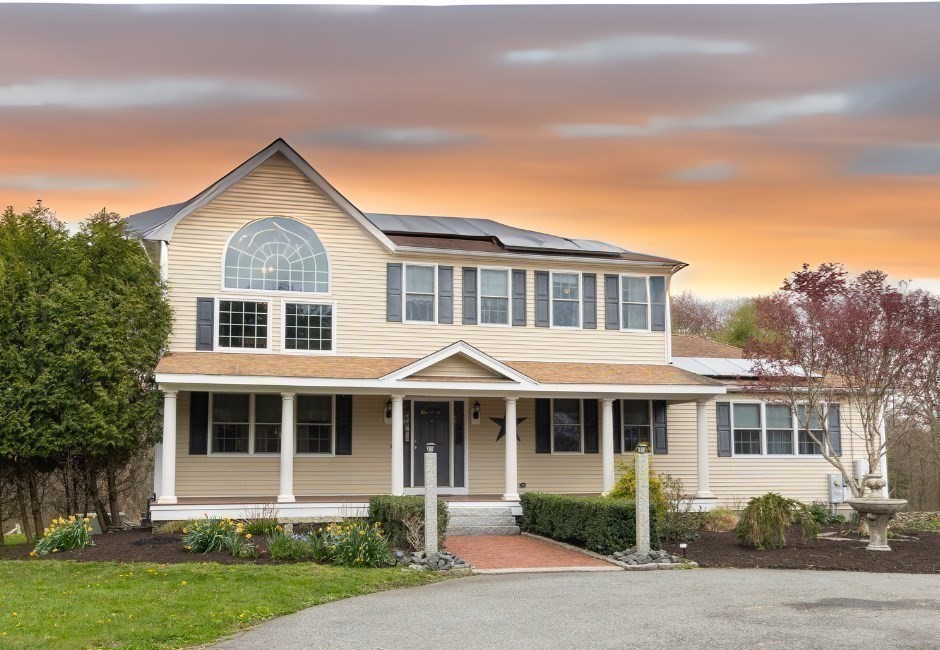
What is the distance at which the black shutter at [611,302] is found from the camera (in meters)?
22.8

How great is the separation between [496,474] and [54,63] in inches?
490

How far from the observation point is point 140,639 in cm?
974

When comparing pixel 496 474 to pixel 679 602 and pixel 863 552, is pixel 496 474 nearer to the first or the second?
pixel 863 552

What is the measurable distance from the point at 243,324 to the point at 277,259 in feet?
5.21

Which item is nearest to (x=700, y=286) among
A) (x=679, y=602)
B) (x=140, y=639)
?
(x=679, y=602)

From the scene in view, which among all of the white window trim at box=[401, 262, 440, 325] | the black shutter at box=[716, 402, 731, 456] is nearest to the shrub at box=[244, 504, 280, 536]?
the white window trim at box=[401, 262, 440, 325]

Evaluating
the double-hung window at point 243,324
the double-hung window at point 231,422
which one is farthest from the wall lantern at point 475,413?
the double-hung window at point 231,422

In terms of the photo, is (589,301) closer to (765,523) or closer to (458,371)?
(458,371)

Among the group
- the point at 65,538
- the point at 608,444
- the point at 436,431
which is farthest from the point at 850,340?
the point at 65,538

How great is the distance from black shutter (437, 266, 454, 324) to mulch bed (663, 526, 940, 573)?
24.0 ft

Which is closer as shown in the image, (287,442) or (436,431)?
(287,442)

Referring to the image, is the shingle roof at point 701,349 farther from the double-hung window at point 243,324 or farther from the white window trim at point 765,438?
the double-hung window at point 243,324

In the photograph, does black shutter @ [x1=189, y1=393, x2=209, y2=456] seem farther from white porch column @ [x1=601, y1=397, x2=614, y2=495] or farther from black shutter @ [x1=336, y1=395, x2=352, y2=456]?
white porch column @ [x1=601, y1=397, x2=614, y2=495]

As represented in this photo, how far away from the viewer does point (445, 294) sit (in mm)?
21859
